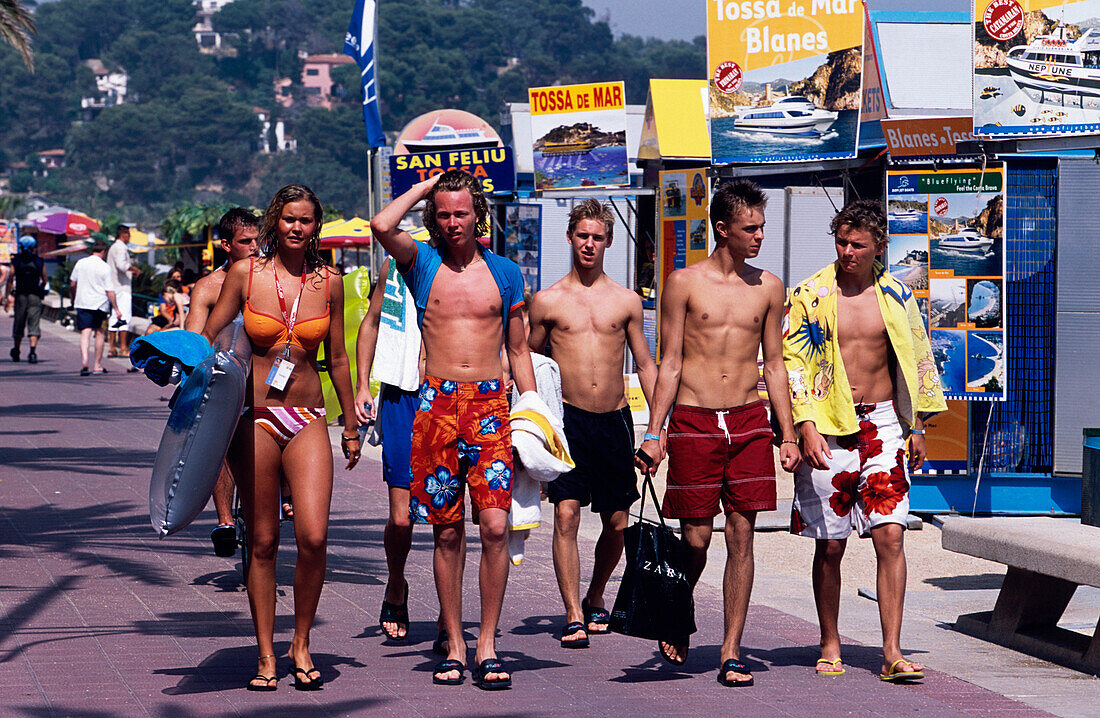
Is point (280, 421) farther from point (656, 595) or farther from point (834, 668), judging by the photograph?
point (834, 668)

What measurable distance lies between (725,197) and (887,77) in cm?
794

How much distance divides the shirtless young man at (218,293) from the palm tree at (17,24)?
10720mm

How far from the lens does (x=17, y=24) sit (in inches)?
734

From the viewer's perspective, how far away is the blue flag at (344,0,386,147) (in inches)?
630

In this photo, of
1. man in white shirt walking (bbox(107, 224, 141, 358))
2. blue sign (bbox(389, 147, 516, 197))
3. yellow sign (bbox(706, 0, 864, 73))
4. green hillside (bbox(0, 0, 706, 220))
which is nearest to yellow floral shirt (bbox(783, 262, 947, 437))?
yellow sign (bbox(706, 0, 864, 73))

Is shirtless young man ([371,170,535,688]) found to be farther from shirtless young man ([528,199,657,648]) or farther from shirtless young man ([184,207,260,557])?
shirtless young man ([184,207,260,557])

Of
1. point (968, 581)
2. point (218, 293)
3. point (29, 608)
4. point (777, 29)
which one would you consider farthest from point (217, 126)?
point (29, 608)

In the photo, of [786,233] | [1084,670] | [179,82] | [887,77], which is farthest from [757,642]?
[179,82]

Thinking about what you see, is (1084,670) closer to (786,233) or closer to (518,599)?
(518,599)

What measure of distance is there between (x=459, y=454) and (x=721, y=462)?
1.03 metres

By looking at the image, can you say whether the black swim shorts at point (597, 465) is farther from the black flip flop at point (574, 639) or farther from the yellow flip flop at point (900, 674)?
the yellow flip flop at point (900, 674)

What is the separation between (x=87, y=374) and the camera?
66.1 ft

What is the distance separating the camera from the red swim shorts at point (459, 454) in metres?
5.50

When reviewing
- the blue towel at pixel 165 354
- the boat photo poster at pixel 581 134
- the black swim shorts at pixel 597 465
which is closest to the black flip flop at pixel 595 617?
the black swim shorts at pixel 597 465
